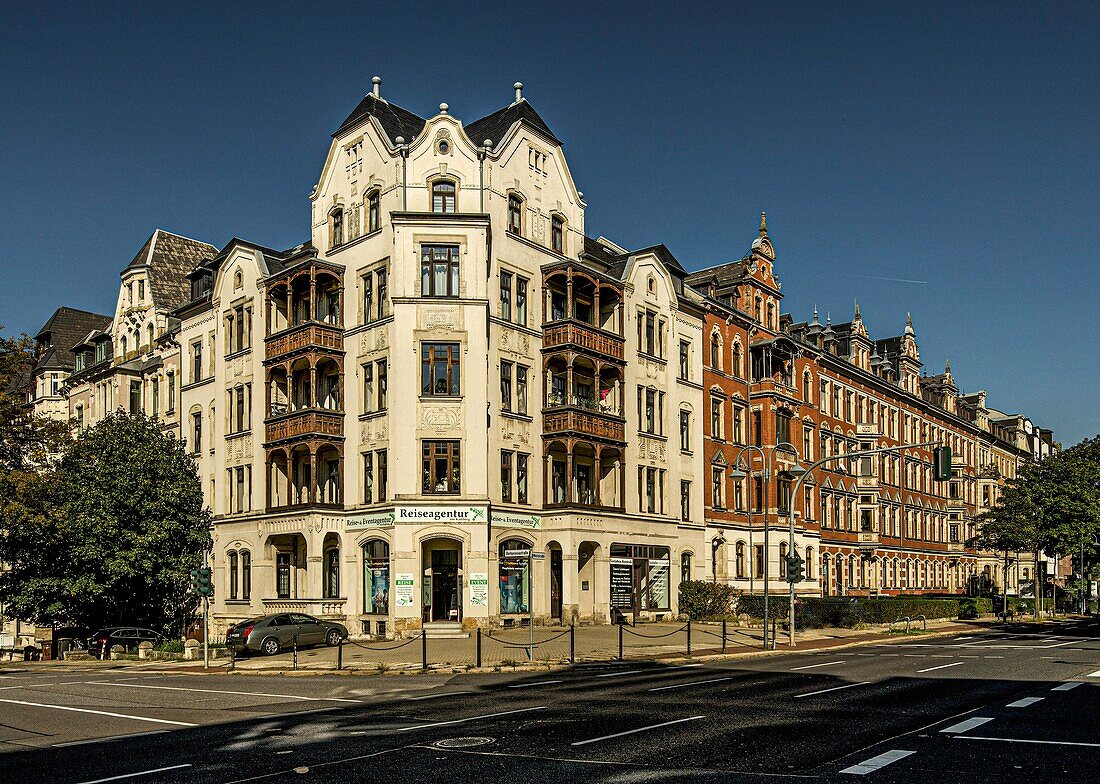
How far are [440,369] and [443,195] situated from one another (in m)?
7.14

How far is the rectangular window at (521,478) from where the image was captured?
146 ft

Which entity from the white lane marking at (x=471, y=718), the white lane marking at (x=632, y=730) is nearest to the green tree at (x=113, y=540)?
the white lane marking at (x=471, y=718)

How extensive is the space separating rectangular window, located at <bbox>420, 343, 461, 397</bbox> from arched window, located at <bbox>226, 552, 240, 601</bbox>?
1407 cm

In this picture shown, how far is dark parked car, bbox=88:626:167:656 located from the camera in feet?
136

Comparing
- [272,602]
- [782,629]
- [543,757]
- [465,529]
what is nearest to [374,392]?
[465,529]

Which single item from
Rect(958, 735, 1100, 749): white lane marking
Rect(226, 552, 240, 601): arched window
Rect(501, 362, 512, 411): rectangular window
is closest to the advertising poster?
Rect(501, 362, 512, 411): rectangular window

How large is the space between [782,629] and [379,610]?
16.9 meters

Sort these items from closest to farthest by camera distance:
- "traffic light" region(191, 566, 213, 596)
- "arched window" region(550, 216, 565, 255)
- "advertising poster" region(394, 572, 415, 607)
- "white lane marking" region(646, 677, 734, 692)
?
"white lane marking" region(646, 677, 734, 692)
"traffic light" region(191, 566, 213, 596)
"advertising poster" region(394, 572, 415, 607)
"arched window" region(550, 216, 565, 255)

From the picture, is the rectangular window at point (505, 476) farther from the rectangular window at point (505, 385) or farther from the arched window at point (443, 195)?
the arched window at point (443, 195)

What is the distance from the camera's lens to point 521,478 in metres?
A: 44.8

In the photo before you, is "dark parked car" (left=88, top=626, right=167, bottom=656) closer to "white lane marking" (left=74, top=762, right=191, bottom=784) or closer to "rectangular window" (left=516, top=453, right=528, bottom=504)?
"rectangular window" (left=516, top=453, right=528, bottom=504)

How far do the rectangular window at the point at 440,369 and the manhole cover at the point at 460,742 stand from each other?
28.0 metres

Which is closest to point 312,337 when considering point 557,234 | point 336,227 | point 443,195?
point 336,227

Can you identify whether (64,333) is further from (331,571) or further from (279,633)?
(279,633)
